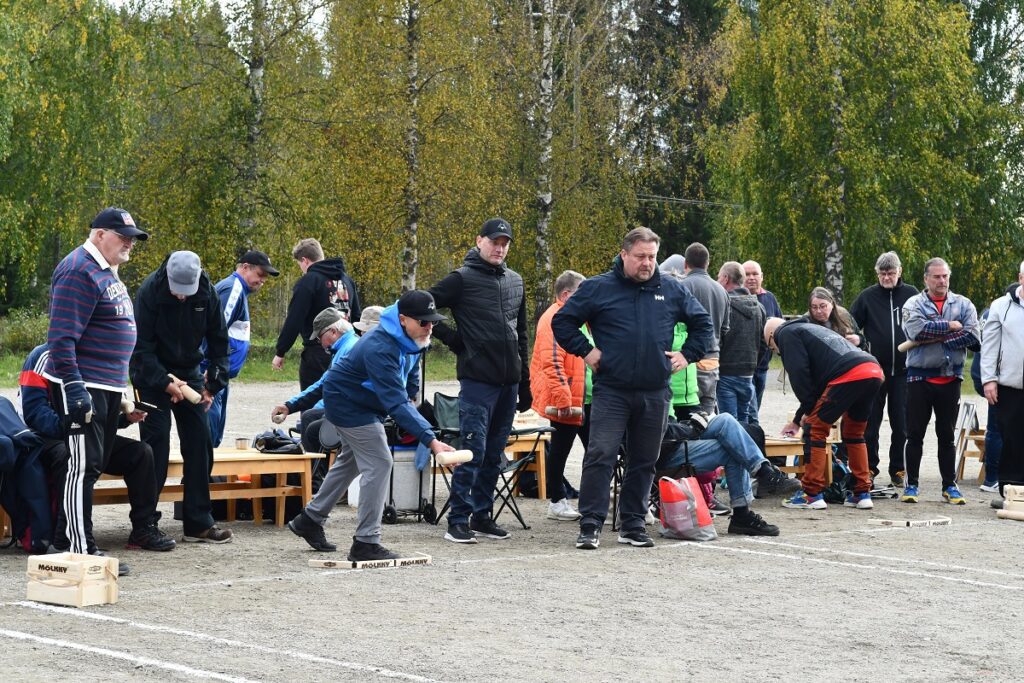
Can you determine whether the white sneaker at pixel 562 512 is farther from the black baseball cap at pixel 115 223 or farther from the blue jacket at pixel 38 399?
the black baseball cap at pixel 115 223

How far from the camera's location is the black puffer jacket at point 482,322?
956 cm

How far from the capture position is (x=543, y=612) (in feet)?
23.7

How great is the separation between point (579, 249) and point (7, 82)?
509 inches

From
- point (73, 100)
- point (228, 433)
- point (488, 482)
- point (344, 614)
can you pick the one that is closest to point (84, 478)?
point (344, 614)

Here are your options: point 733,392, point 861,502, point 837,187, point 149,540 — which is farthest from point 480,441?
point 837,187

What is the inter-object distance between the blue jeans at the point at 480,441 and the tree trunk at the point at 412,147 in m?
19.0

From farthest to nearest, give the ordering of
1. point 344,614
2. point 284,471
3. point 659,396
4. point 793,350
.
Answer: point 793,350, point 284,471, point 659,396, point 344,614

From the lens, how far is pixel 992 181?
30641 millimetres

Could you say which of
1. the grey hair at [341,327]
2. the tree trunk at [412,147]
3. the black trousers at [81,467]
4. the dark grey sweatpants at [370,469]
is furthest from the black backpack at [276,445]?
the tree trunk at [412,147]

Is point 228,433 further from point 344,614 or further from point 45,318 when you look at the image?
point 45,318

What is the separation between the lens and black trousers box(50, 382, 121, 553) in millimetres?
8047

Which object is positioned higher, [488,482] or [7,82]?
[7,82]

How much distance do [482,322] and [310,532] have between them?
5.80 feet

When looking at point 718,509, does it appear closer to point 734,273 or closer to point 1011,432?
point 734,273
